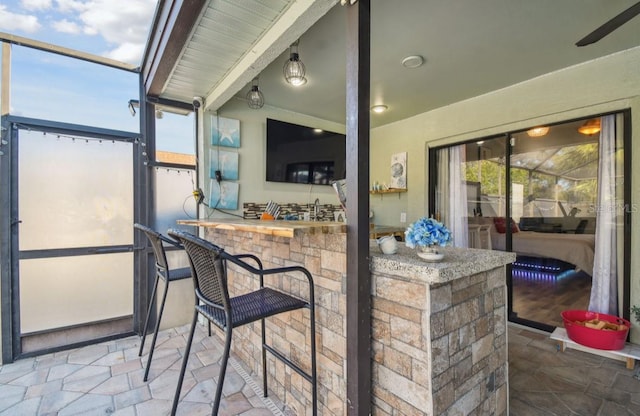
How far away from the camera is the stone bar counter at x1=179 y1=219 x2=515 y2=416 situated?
46.2 inches

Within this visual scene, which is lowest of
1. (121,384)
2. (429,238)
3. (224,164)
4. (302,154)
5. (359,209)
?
(121,384)

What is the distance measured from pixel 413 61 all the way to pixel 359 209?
182 cm

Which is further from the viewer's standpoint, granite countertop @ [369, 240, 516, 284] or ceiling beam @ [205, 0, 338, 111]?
ceiling beam @ [205, 0, 338, 111]

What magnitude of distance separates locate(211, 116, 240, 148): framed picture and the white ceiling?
0.24 meters

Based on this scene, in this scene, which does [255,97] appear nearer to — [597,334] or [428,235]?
[428,235]

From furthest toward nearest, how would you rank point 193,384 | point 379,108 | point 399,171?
point 399,171 < point 379,108 < point 193,384

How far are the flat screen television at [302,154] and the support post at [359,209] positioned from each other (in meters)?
2.30

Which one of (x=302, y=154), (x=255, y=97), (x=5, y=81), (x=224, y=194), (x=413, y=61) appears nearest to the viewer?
(x=5, y=81)

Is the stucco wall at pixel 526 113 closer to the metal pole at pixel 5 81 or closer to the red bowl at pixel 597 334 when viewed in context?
the red bowl at pixel 597 334

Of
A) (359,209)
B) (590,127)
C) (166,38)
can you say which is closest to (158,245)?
(166,38)

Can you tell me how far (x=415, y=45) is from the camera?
2242mm

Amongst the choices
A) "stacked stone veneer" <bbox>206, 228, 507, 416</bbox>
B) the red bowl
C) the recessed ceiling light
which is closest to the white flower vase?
"stacked stone veneer" <bbox>206, 228, 507, 416</bbox>

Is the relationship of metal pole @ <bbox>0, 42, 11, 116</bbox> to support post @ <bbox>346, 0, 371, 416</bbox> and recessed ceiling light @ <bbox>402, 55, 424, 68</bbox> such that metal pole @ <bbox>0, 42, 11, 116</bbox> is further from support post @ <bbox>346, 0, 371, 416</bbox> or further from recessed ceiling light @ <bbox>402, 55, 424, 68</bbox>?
recessed ceiling light @ <bbox>402, 55, 424, 68</bbox>

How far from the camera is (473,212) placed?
3533mm
